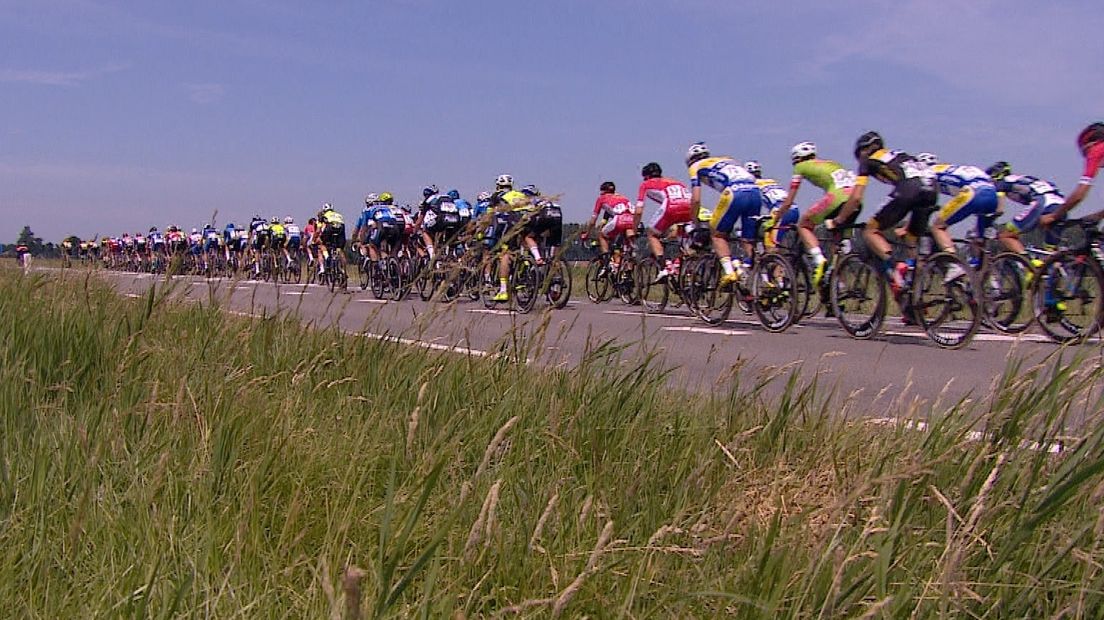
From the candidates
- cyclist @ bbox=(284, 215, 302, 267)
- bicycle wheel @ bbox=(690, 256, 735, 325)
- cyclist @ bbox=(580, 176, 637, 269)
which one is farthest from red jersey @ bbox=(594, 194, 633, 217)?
cyclist @ bbox=(284, 215, 302, 267)

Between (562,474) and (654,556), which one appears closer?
(654,556)

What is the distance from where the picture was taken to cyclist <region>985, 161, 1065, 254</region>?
1164 centimetres

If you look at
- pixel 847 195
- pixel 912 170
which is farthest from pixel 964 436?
pixel 847 195

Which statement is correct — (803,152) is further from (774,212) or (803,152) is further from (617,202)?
(617,202)

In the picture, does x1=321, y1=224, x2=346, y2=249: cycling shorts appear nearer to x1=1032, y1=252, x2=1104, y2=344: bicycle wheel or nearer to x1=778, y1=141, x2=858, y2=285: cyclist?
x1=778, y1=141, x2=858, y2=285: cyclist

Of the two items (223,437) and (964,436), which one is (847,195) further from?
(223,437)

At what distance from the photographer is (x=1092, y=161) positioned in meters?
10.1

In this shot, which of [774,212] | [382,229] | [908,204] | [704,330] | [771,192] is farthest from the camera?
[382,229]

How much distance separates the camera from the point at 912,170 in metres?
10.1

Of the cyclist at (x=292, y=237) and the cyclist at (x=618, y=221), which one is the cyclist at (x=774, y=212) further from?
the cyclist at (x=292, y=237)

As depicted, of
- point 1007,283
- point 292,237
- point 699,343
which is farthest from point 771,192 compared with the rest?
point 292,237

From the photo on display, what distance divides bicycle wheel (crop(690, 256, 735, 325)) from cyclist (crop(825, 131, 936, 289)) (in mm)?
2325

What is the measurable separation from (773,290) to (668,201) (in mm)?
4120

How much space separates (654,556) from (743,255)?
1047 centimetres
